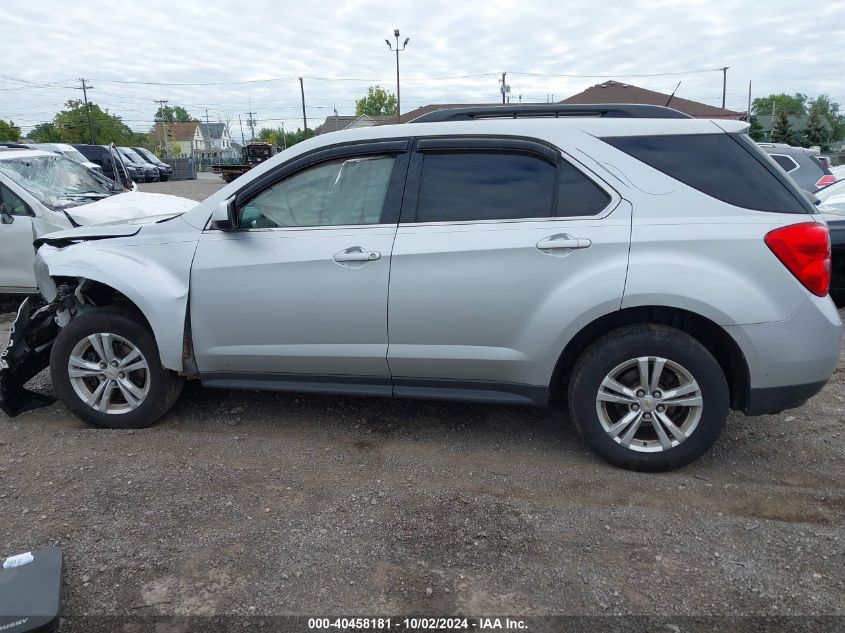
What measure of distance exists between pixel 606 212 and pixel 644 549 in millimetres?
1652

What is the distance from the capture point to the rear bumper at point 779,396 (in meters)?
3.37

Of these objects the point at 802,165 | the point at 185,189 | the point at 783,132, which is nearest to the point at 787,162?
the point at 802,165

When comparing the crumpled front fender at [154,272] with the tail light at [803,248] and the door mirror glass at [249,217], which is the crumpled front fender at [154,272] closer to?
the door mirror glass at [249,217]

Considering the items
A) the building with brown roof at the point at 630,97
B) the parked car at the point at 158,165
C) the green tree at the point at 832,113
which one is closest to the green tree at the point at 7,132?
the parked car at the point at 158,165

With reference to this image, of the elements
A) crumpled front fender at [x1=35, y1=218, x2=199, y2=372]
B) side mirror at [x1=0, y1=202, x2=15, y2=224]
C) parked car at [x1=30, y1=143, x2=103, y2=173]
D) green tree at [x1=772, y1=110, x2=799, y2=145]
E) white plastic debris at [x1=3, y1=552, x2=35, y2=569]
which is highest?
green tree at [x1=772, y1=110, x2=799, y2=145]

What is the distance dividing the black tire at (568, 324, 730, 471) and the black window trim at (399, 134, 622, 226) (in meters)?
0.68

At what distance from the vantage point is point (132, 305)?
4.27 m

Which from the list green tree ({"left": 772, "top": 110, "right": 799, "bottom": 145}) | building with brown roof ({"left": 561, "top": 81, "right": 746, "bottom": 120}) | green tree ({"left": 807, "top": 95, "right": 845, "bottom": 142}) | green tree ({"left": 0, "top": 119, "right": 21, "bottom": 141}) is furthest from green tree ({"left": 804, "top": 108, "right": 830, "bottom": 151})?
green tree ({"left": 0, "top": 119, "right": 21, "bottom": 141})

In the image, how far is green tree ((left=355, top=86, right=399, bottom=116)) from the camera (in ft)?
291

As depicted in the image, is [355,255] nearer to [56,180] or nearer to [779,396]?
[779,396]

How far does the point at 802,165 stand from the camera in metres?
11.7

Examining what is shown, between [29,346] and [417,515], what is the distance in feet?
9.73

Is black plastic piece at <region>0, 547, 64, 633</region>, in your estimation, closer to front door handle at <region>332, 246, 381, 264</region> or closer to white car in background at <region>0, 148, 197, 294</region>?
front door handle at <region>332, 246, 381, 264</region>

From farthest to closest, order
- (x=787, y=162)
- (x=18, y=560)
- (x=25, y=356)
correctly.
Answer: (x=787, y=162)
(x=25, y=356)
(x=18, y=560)
